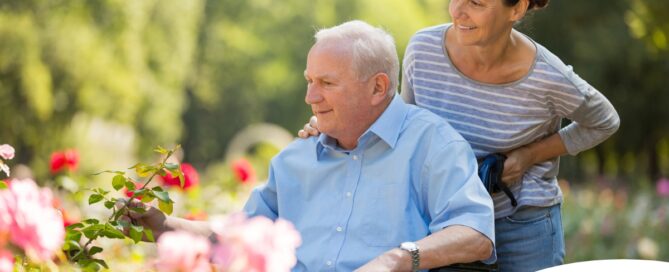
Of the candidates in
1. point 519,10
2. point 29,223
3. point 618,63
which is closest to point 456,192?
point 519,10

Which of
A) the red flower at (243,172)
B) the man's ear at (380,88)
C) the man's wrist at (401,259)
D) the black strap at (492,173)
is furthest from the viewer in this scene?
the red flower at (243,172)

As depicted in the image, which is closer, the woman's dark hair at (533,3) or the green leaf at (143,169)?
the green leaf at (143,169)

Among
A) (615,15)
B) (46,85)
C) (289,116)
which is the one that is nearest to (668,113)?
(615,15)

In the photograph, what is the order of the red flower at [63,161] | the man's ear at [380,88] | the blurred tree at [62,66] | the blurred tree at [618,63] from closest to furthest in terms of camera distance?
the man's ear at [380,88] → the red flower at [63,161] → the blurred tree at [618,63] → the blurred tree at [62,66]

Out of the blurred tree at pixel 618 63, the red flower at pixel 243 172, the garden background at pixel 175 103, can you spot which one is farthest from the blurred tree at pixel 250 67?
the red flower at pixel 243 172

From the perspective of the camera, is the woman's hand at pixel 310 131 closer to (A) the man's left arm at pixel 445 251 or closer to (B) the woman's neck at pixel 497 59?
(B) the woman's neck at pixel 497 59

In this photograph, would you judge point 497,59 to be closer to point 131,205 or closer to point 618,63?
point 131,205

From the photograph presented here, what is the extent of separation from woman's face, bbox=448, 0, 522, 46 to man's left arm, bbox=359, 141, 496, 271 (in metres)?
0.29

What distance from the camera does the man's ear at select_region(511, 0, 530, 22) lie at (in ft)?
9.96

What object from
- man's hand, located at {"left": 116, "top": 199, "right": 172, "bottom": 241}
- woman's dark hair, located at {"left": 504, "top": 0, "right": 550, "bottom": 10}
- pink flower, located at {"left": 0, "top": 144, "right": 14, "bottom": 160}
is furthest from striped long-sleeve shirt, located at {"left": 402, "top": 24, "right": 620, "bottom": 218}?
pink flower, located at {"left": 0, "top": 144, "right": 14, "bottom": 160}

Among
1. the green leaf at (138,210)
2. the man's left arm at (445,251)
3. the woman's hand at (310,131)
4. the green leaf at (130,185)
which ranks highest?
the green leaf at (130,185)

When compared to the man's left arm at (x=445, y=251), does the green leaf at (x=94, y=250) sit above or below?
above

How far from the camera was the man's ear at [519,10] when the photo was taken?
3037mm

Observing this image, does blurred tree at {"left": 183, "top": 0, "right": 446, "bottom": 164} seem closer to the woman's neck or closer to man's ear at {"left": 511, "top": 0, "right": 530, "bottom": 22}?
the woman's neck
